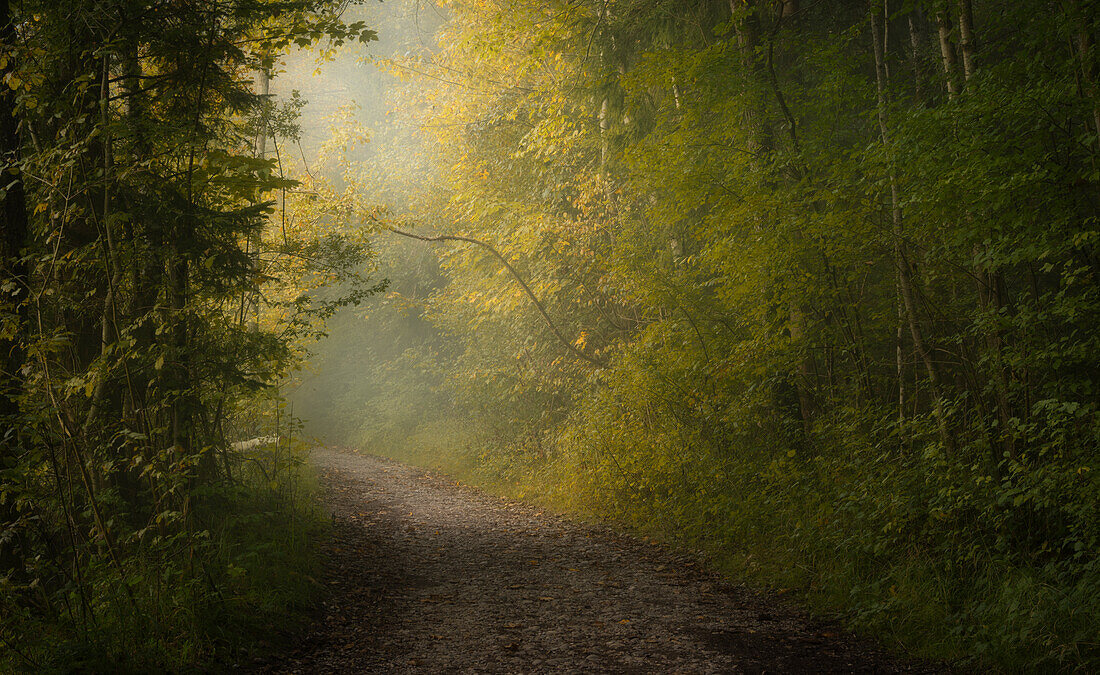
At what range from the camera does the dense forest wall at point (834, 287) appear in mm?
5273

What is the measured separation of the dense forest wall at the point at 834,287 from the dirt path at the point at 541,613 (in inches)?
26.1

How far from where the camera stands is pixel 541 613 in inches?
257

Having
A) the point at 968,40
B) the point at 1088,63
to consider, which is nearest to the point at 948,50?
the point at 968,40

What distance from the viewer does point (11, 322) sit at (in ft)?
15.6

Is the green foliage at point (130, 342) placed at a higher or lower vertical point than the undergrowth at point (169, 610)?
higher

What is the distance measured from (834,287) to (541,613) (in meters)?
4.74

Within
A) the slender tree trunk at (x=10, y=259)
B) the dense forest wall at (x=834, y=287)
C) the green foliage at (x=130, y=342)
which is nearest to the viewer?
the green foliage at (x=130, y=342)

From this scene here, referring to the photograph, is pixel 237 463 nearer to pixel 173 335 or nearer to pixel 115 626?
pixel 173 335

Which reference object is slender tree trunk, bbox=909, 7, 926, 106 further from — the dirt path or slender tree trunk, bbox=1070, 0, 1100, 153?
the dirt path

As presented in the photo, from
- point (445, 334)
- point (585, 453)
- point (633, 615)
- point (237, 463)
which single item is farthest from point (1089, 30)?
point (445, 334)

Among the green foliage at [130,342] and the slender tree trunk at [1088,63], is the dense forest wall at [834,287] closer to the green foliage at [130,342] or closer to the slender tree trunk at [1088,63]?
the slender tree trunk at [1088,63]

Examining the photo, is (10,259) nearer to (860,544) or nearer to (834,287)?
(860,544)

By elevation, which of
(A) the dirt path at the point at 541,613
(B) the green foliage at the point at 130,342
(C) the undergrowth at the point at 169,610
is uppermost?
(B) the green foliage at the point at 130,342

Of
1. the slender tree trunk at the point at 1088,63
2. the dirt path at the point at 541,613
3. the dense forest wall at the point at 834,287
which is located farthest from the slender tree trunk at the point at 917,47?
the dirt path at the point at 541,613
